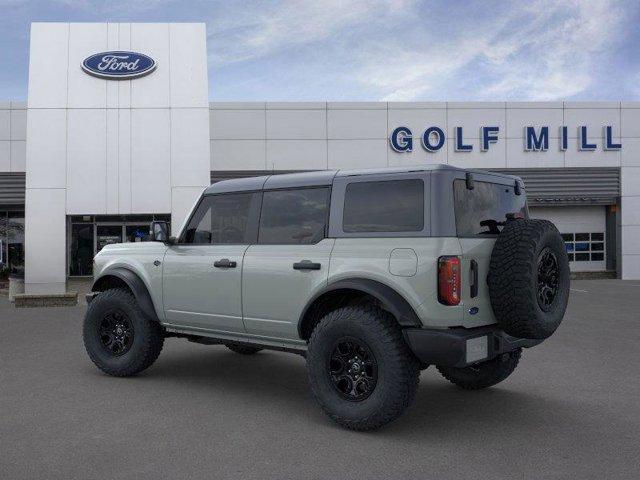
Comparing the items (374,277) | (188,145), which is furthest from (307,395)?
(188,145)

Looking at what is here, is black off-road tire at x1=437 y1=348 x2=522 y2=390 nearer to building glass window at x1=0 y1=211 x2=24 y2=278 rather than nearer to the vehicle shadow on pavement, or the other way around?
the vehicle shadow on pavement

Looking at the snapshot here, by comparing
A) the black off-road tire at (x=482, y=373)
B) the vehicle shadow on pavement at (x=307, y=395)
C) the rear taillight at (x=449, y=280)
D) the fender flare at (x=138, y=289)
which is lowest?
the vehicle shadow on pavement at (x=307, y=395)

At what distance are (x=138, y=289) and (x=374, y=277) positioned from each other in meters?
2.95

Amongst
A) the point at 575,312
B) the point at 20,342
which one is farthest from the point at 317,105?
the point at 20,342

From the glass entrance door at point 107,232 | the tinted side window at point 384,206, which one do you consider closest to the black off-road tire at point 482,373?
the tinted side window at point 384,206

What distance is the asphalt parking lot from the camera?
401cm

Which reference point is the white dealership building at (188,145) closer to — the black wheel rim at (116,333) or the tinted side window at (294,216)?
the black wheel rim at (116,333)

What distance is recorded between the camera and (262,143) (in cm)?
2333

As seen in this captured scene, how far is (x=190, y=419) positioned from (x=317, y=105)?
64.4 ft

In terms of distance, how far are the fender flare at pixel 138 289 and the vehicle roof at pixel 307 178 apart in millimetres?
1274

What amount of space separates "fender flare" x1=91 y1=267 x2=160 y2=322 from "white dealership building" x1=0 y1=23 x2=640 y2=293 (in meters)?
12.8

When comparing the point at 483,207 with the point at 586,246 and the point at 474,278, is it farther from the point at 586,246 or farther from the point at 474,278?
the point at 586,246

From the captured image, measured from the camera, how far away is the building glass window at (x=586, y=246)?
25.4 m

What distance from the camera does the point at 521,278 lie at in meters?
4.53
